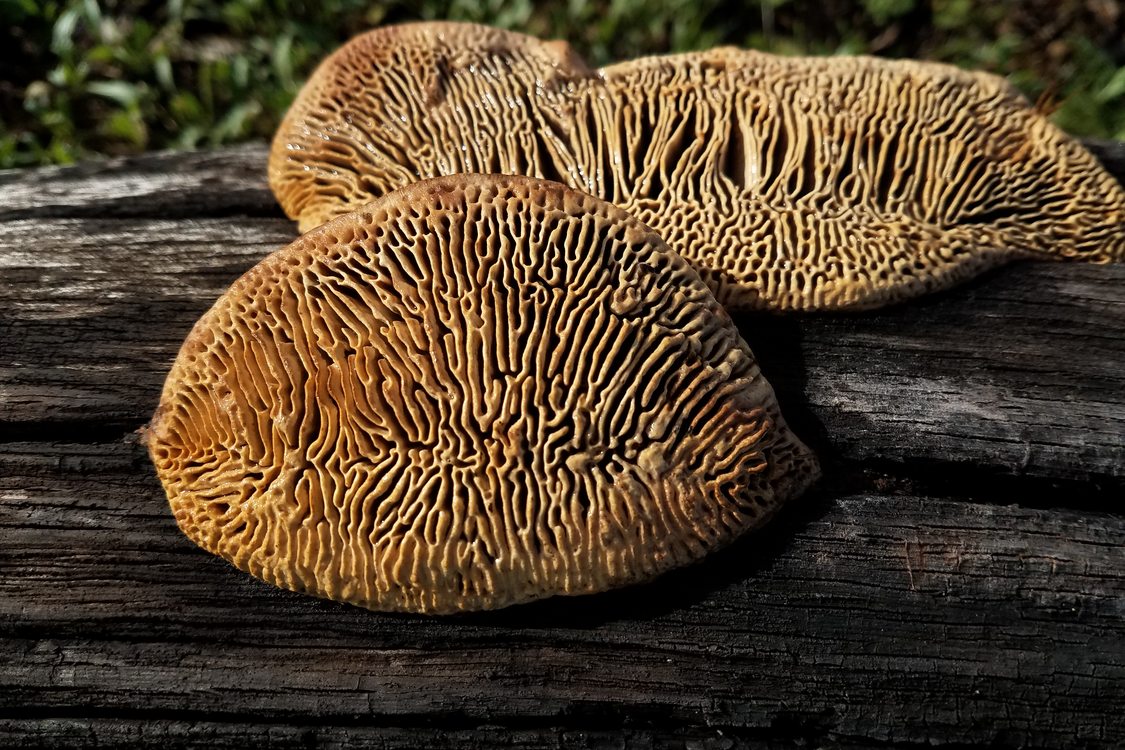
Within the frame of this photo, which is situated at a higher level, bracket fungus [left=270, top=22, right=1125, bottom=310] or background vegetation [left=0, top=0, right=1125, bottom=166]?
bracket fungus [left=270, top=22, right=1125, bottom=310]

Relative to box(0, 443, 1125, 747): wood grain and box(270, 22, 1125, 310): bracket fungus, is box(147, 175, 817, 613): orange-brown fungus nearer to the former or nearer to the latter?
box(0, 443, 1125, 747): wood grain

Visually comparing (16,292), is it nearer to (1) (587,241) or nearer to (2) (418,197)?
(2) (418,197)

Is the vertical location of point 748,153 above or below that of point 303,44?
above

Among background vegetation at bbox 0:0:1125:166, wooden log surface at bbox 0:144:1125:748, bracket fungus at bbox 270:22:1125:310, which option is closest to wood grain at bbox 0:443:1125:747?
wooden log surface at bbox 0:144:1125:748

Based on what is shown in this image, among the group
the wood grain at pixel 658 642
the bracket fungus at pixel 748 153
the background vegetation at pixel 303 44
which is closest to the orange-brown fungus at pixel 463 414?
the wood grain at pixel 658 642

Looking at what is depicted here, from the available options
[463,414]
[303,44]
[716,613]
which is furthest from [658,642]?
[303,44]

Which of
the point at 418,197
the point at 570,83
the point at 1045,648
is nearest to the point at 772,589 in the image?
the point at 1045,648

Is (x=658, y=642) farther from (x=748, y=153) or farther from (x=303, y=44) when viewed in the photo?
(x=303, y=44)

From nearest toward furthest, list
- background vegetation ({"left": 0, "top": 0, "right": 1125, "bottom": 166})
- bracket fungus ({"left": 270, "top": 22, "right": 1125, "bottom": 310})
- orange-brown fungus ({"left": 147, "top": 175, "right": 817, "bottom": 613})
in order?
orange-brown fungus ({"left": 147, "top": 175, "right": 817, "bottom": 613})
bracket fungus ({"left": 270, "top": 22, "right": 1125, "bottom": 310})
background vegetation ({"left": 0, "top": 0, "right": 1125, "bottom": 166})
